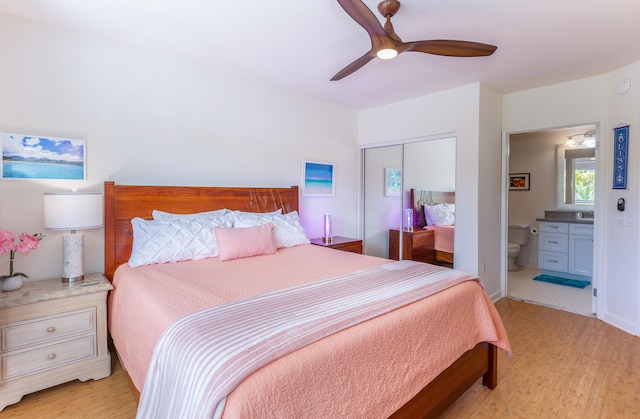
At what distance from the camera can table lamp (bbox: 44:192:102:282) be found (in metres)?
2.04

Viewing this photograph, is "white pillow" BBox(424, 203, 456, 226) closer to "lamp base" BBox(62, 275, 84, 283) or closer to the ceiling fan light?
the ceiling fan light

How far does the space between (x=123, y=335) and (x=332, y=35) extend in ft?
7.88

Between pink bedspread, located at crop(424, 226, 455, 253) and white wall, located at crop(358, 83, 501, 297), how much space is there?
116 mm

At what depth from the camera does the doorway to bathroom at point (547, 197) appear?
4.36 m

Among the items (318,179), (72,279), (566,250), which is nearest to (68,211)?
(72,279)

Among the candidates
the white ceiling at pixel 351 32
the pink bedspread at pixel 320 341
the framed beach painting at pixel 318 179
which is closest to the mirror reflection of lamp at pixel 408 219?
the framed beach painting at pixel 318 179

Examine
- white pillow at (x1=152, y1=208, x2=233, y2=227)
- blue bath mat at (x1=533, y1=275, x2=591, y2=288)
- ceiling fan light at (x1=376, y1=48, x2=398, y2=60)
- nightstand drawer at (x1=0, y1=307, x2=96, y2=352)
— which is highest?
ceiling fan light at (x1=376, y1=48, x2=398, y2=60)

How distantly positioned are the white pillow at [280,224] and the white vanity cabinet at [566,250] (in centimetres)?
377

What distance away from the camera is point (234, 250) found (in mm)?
2484

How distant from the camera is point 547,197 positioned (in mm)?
4996

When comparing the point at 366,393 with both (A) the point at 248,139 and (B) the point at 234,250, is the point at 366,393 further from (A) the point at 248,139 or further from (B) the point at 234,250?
(A) the point at 248,139

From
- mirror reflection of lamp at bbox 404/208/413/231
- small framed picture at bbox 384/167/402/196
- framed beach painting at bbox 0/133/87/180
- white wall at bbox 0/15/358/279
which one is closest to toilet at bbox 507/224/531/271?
mirror reflection of lamp at bbox 404/208/413/231

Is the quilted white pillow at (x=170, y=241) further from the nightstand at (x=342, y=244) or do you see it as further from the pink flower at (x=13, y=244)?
the nightstand at (x=342, y=244)

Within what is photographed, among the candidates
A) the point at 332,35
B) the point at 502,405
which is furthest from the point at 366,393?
the point at 332,35
